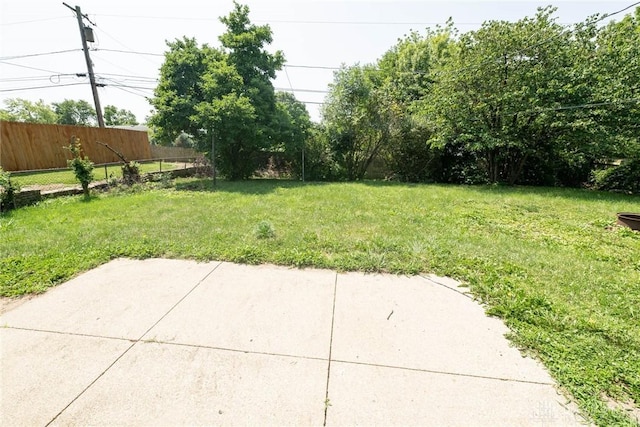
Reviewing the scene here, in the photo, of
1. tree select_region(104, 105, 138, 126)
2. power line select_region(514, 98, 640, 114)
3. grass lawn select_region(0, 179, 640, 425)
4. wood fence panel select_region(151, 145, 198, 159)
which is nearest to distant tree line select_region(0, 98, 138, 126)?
tree select_region(104, 105, 138, 126)

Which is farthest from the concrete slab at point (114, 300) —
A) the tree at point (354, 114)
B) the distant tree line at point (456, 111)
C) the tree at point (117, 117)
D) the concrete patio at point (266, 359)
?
the tree at point (117, 117)

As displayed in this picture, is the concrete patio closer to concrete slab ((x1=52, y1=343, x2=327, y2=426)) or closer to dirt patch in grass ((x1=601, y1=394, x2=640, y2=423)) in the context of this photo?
concrete slab ((x1=52, y1=343, x2=327, y2=426))

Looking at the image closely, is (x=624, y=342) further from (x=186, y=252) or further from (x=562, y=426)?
(x=186, y=252)

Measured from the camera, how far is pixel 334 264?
330 centimetres

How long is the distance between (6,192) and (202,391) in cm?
730

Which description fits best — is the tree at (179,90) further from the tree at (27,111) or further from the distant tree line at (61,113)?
the tree at (27,111)

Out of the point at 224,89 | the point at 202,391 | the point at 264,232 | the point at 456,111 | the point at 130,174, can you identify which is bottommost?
the point at 202,391

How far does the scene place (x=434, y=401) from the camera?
156cm

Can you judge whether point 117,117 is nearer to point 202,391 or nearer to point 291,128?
point 291,128

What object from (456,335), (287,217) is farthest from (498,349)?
(287,217)

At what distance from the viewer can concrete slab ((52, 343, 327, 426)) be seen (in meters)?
1.47

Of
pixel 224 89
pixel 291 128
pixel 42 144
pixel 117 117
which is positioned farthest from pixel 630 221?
pixel 117 117

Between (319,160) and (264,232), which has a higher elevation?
(319,160)

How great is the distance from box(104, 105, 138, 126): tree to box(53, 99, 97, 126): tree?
3.15 meters
